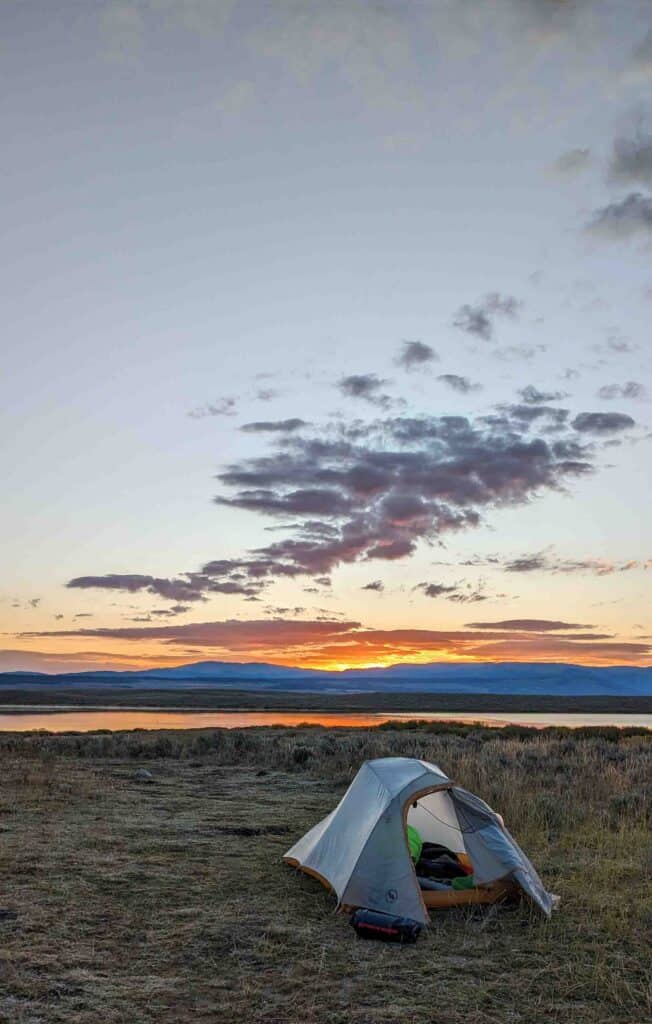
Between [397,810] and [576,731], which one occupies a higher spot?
[397,810]

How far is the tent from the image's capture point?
9.77 metres

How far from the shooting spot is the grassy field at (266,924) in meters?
7.17

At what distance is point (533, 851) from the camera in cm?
1309

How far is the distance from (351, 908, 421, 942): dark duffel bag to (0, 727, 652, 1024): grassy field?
16 cm

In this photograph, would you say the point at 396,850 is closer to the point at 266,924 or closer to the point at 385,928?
the point at 385,928

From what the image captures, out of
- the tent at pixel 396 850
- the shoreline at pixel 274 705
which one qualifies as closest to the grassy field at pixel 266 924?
the tent at pixel 396 850

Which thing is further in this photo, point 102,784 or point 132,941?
point 102,784

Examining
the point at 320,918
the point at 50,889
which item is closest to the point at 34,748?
the point at 50,889

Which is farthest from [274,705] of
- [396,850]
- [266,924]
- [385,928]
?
[385,928]

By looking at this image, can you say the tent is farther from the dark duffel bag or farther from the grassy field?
the dark duffel bag

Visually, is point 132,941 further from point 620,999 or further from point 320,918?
point 620,999

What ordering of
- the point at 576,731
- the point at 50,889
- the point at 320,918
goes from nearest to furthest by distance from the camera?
the point at 320,918 → the point at 50,889 → the point at 576,731

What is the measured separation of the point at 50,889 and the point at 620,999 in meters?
6.88

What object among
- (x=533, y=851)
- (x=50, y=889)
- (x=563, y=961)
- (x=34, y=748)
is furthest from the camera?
(x=34, y=748)
